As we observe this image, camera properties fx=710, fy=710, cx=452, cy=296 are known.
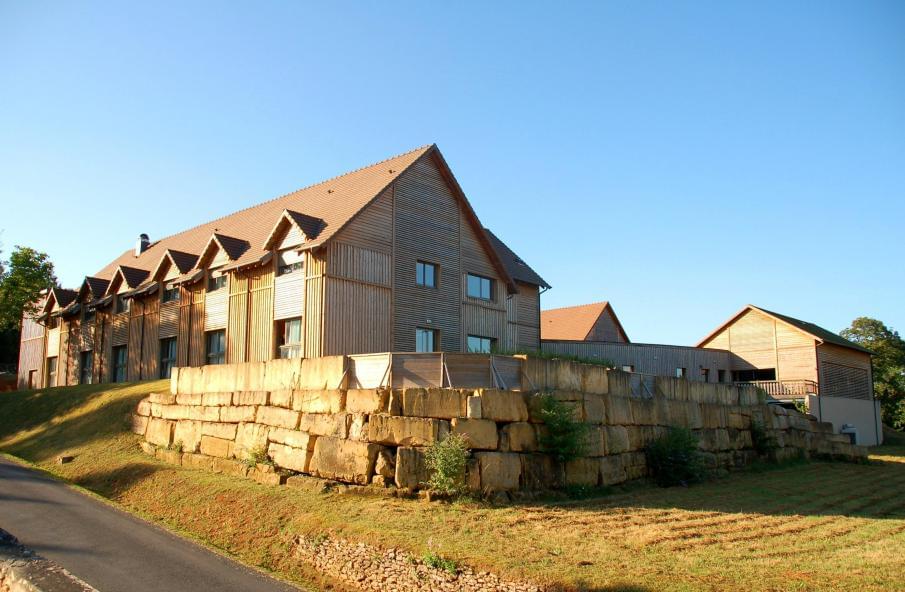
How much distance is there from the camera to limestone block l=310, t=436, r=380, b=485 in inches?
606

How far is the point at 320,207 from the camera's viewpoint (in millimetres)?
27703

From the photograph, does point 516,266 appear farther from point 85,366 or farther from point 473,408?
point 85,366

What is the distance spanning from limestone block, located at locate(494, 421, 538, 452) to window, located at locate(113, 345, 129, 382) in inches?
996

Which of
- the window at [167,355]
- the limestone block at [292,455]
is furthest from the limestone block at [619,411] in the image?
the window at [167,355]

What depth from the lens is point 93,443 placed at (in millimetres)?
23656

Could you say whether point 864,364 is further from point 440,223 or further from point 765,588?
point 765,588

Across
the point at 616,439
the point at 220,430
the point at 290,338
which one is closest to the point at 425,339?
the point at 290,338

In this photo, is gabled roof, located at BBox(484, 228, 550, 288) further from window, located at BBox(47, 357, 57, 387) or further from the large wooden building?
window, located at BBox(47, 357, 57, 387)

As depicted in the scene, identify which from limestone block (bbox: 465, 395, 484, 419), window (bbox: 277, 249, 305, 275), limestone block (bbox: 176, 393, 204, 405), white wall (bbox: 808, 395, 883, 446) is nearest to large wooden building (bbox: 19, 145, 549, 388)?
window (bbox: 277, 249, 305, 275)

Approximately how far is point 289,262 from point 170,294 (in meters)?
9.87

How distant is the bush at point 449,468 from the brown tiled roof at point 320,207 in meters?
11.1

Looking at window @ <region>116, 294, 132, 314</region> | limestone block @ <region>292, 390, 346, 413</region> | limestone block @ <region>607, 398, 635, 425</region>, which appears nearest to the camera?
limestone block @ <region>292, 390, 346, 413</region>

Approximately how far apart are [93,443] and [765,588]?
2136 cm

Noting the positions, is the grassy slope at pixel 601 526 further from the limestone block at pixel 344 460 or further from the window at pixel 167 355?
the window at pixel 167 355
